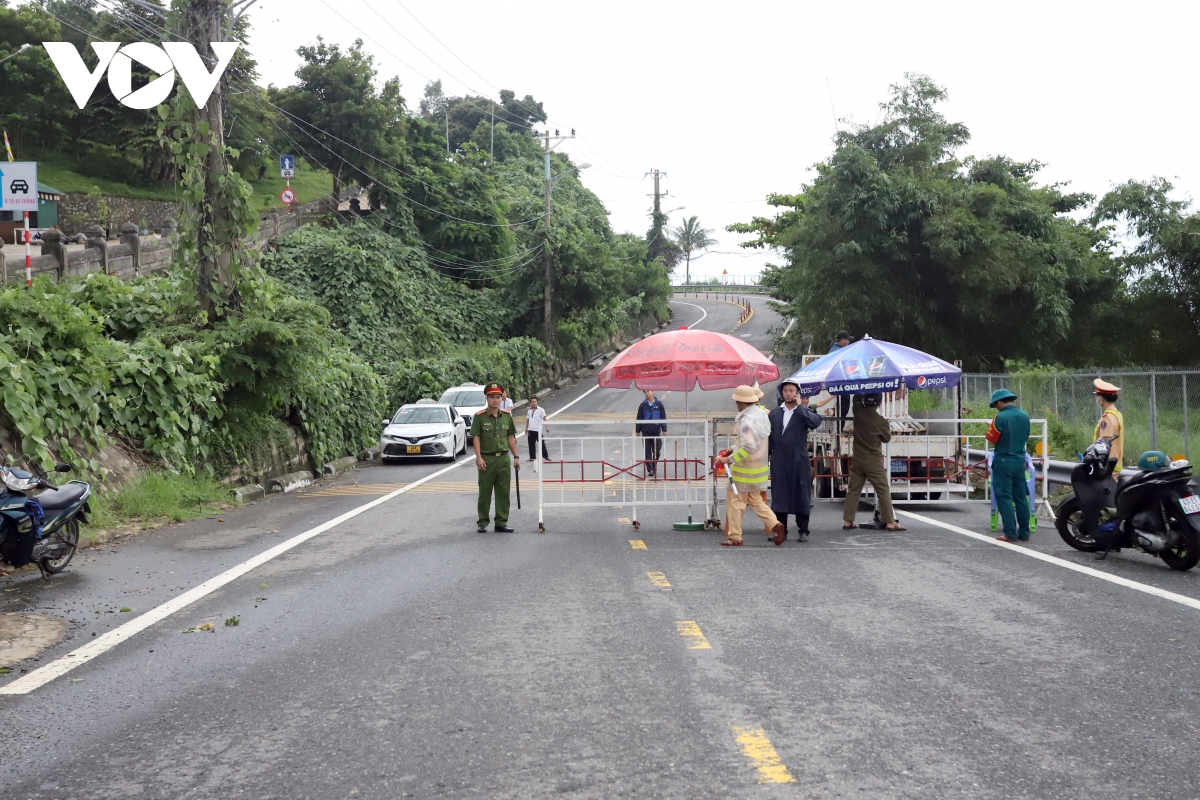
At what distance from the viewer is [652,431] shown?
16062 millimetres

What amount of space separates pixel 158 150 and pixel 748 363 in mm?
45861

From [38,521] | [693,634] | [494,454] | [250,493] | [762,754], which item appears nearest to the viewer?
[762,754]

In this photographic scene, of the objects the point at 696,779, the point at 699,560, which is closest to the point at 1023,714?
the point at 696,779

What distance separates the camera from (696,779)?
450 cm

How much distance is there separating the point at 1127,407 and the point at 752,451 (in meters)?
11.3

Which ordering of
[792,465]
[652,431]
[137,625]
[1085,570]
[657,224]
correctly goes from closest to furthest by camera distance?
[137,625] < [1085,570] < [792,465] < [652,431] < [657,224]

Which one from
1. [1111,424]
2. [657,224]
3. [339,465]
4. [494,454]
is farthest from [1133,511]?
[657,224]

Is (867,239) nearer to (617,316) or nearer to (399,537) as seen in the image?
(399,537)

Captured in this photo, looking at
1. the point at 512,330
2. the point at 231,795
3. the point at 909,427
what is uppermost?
the point at 512,330

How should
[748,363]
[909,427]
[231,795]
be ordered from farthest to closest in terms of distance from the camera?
[909,427] < [748,363] < [231,795]

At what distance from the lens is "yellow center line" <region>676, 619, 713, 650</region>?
685cm

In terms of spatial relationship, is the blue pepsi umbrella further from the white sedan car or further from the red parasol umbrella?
the white sedan car

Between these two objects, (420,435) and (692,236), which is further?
(692,236)

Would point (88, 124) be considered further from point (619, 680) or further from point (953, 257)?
point (619, 680)
